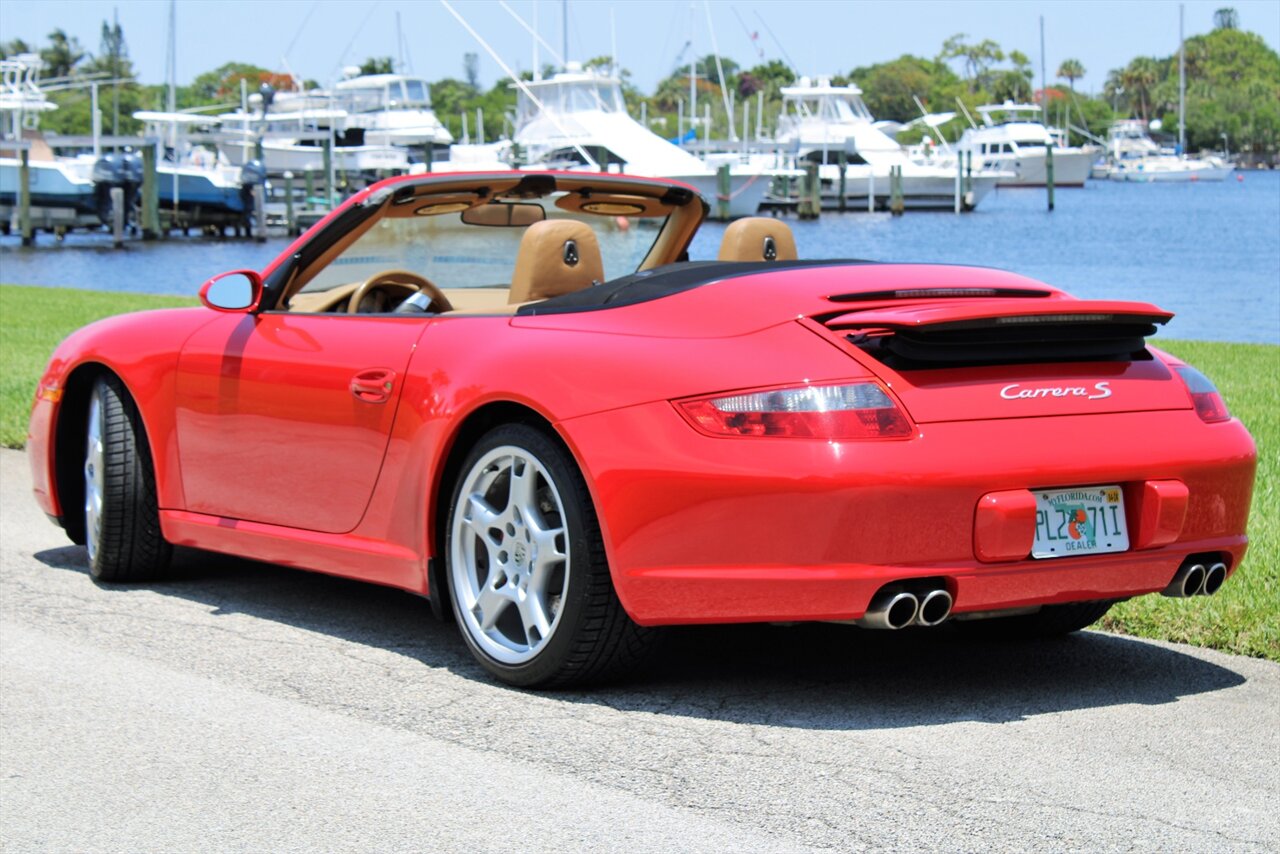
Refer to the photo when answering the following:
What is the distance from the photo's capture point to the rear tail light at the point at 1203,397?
4.77 m

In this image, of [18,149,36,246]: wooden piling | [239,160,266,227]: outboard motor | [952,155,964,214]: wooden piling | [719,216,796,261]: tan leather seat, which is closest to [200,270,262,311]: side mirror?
[719,216,796,261]: tan leather seat

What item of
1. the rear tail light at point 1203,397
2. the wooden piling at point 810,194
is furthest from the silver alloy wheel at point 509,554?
the wooden piling at point 810,194

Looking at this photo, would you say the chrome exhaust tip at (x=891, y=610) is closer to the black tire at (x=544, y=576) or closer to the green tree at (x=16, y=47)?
the black tire at (x=544, y=576)

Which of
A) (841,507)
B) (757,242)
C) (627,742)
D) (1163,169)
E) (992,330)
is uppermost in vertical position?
(1163,169)

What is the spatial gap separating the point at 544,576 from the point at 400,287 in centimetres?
169

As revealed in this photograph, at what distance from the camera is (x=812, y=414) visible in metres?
4.27

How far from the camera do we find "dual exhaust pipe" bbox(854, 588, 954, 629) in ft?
14.0

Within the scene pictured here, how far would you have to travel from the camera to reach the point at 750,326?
178 inches

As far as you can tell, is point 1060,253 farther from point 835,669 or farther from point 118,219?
point 835,669

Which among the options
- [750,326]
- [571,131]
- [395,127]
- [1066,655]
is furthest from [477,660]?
[395,127]

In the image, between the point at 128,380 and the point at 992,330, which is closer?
the point at 992,330

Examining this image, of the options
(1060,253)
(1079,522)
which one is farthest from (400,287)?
(1060,253)

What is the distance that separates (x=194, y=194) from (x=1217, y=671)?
63.0 metres

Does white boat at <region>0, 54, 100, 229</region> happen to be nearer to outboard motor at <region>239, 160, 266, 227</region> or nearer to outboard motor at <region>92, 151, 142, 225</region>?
outboard motor at <region>92, 151, 142, 225</region>
